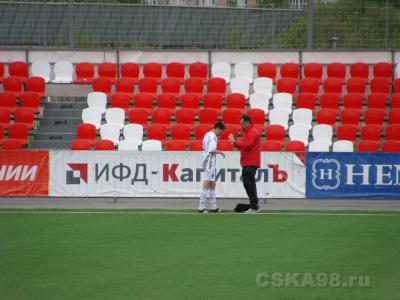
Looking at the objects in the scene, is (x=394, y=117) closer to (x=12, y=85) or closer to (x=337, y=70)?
(x=337, y=70)

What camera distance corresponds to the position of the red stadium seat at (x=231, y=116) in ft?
79.0

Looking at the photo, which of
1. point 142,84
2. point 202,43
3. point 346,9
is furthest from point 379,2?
point 142,84

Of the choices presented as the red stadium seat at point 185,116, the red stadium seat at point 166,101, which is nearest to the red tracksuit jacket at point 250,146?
the red stadium seat at point 185,116

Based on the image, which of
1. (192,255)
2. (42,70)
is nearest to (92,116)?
(42,70)

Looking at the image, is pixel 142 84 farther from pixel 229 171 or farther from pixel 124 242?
pixel 124 242

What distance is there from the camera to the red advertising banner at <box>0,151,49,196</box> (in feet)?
65.6

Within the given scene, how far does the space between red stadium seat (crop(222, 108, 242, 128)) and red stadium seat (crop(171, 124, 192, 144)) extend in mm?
1482

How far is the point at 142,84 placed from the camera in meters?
26.2

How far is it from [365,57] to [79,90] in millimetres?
9786

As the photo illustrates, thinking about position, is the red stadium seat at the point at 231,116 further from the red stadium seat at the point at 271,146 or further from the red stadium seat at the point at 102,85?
the red stadium seat at the point at 102,85

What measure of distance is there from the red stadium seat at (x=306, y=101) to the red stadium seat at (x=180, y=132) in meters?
4.04

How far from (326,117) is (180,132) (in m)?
4.53

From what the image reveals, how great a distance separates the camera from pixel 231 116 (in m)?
24.1

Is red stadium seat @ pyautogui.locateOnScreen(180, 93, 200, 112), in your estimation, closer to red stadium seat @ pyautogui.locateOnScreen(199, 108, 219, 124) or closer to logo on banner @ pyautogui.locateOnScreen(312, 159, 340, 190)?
red stadium seat @ pyautogui.locateOnScreen(199, 108, 219, 124)
